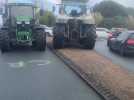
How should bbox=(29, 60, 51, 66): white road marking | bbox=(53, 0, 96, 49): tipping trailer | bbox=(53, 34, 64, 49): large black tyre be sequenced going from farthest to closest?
bbox=(53, 0, 96, 49): tipping trailer → bbox=(53, 34, 64, 49): large black tyre → bbox=(29, 60, 51, 66): white road marking

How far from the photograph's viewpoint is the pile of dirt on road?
12.4 m

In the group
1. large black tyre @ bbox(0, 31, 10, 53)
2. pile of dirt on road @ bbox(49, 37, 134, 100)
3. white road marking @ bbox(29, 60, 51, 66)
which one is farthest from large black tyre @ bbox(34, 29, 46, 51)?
white road marking @ bbox(29, 60, 51, 66)

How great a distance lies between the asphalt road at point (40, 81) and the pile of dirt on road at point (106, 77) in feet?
1.18

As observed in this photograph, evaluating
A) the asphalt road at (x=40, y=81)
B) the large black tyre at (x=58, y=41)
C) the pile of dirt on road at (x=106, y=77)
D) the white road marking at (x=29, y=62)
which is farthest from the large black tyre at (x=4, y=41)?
the pile of dirt on road at (x=106, y=77)

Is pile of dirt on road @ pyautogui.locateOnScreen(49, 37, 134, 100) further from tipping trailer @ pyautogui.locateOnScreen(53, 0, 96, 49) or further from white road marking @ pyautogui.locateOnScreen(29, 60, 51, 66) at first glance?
tipping trailer @ pyautogui.locateOnScreen(53, 0, 96, 49)

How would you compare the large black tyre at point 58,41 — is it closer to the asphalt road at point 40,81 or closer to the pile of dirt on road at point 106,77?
the asphalt road at point 40,81

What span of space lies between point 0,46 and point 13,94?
13234 millimetres

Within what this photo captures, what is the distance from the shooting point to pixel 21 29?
85.2ft

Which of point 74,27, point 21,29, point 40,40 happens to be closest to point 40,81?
point 40,40

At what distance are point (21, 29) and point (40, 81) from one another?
1160cm

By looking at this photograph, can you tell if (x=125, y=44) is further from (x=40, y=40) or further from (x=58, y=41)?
(x=40, y=40)

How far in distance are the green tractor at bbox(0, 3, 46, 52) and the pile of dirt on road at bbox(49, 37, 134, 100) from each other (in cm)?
458

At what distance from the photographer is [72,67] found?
18328 mm

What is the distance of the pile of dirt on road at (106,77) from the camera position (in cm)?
1240
